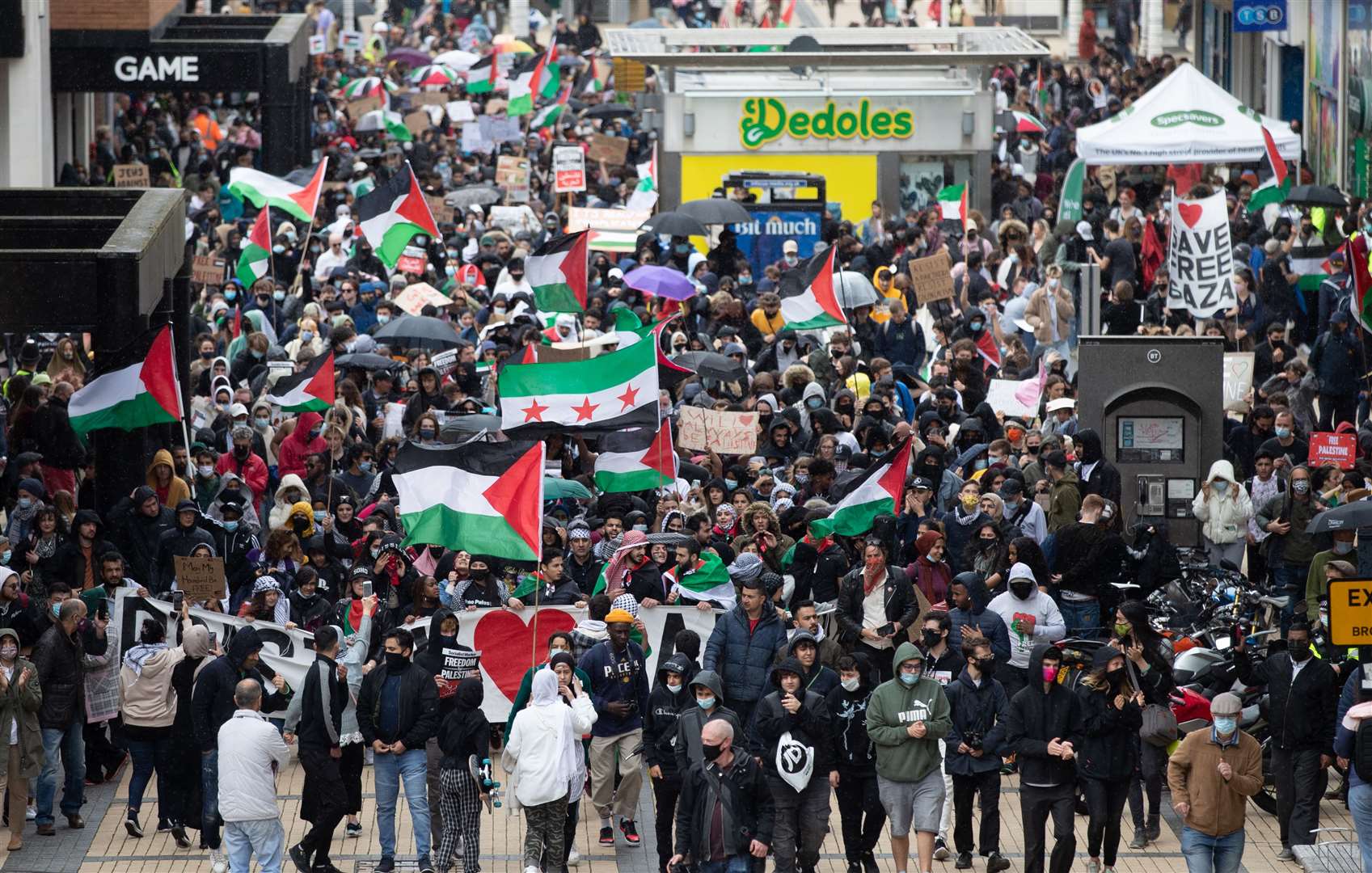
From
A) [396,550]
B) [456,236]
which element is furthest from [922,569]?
[456,236]

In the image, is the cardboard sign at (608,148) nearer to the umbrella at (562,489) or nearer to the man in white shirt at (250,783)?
the umbrella at (562,489)

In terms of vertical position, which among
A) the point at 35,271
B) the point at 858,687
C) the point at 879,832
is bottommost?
the point at 879,832

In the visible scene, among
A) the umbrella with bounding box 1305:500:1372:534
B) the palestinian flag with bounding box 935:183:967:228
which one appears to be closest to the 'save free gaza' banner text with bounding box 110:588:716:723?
the umbrella with bounding box 1305:500:1372:534

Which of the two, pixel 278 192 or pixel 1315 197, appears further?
pixel 1315 197

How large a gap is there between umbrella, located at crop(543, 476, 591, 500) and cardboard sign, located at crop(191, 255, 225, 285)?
8.57 meters

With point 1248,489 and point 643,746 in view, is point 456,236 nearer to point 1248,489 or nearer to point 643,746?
point 1248,489

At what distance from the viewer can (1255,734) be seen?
14.8m

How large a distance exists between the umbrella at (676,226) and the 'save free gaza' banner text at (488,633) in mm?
12032

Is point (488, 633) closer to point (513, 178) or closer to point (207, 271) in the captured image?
point (207, 271)

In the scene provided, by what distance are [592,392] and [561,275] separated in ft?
18.1

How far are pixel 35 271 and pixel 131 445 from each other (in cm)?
188

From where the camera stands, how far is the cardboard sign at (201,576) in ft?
51.1

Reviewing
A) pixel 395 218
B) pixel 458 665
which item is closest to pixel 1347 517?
pixel 458 665

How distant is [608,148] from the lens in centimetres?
3641
